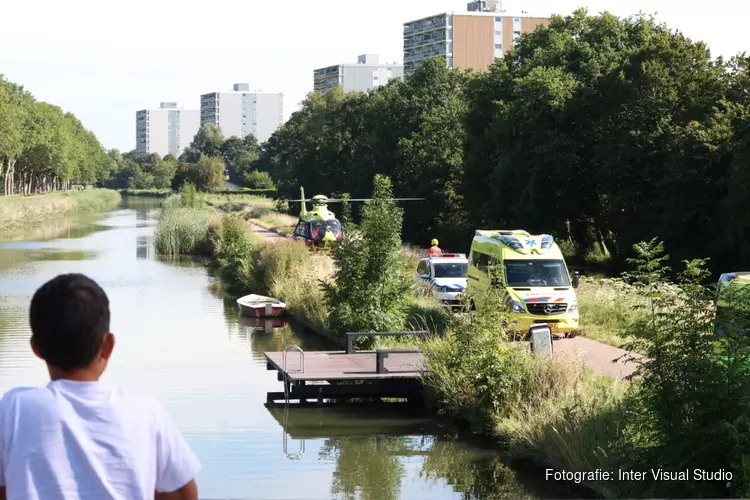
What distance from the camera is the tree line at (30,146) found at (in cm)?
8794

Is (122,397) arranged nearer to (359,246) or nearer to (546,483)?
(546,483)

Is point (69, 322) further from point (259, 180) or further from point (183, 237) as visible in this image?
point (259, 180)

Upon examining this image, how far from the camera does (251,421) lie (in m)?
18.8

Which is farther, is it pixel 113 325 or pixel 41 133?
pixel 41 133

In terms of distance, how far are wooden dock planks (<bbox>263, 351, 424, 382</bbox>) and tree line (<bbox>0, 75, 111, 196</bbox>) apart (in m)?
69.0

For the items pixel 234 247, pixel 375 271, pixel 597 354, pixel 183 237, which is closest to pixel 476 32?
pixel 183 237

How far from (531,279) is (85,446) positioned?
2185cm

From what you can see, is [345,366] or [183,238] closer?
[345,366]

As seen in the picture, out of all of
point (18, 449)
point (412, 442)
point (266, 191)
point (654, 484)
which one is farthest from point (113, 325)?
point (266, 191)

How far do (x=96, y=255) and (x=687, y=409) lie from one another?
47.4 m

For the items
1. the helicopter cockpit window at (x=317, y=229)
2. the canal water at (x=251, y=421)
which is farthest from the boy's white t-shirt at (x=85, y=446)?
the helicopter cockpit window at (x=317, y=229)

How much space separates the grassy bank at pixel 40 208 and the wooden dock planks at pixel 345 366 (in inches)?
2107

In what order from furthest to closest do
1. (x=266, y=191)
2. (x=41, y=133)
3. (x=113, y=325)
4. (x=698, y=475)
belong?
1. (x=266, y=191)
2. (x=41, y=133)
3. (x=113, y=325)
4. (x=698, y=475)

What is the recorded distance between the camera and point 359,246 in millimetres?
23797
